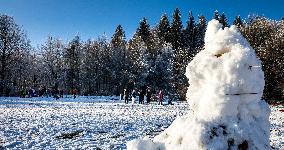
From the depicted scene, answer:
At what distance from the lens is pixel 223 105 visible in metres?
5.75

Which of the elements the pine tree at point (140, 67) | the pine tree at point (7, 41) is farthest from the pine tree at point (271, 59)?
the pine tree at point (7, 41)

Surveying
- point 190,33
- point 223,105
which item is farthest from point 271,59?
point 190,33

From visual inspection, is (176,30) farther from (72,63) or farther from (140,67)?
(140,67)

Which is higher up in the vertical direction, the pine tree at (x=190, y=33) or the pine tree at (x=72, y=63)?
the pine tree at (x=190, y=33)

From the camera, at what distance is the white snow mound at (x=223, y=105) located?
5480mm

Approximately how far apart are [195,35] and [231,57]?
9776cm

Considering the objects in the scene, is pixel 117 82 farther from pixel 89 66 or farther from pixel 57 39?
pixel 57 39

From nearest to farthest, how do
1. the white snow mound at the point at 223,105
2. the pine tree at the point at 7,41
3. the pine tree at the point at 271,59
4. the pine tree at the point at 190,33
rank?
the white snow mound at the point at 223,105, the pine tree at the point at 271,59, the pine tree at the point at 7,41, the pine tree at the point at 190,33

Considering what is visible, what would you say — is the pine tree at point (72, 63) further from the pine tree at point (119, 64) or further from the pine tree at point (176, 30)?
the pine tree at point (176, 30)

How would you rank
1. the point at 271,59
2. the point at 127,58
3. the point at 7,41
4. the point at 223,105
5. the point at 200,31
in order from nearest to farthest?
the point at 223,105 < the point at 271,59 < the point at 7,41 < the point at 127,58 < the point at 200,31

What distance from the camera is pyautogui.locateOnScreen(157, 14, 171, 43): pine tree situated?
95500 mm

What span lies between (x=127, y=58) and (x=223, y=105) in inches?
3442

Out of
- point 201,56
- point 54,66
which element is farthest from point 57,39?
point 201,56

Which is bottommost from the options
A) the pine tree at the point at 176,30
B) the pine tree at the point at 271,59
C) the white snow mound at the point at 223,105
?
the white snow mound at the point at 223,105
